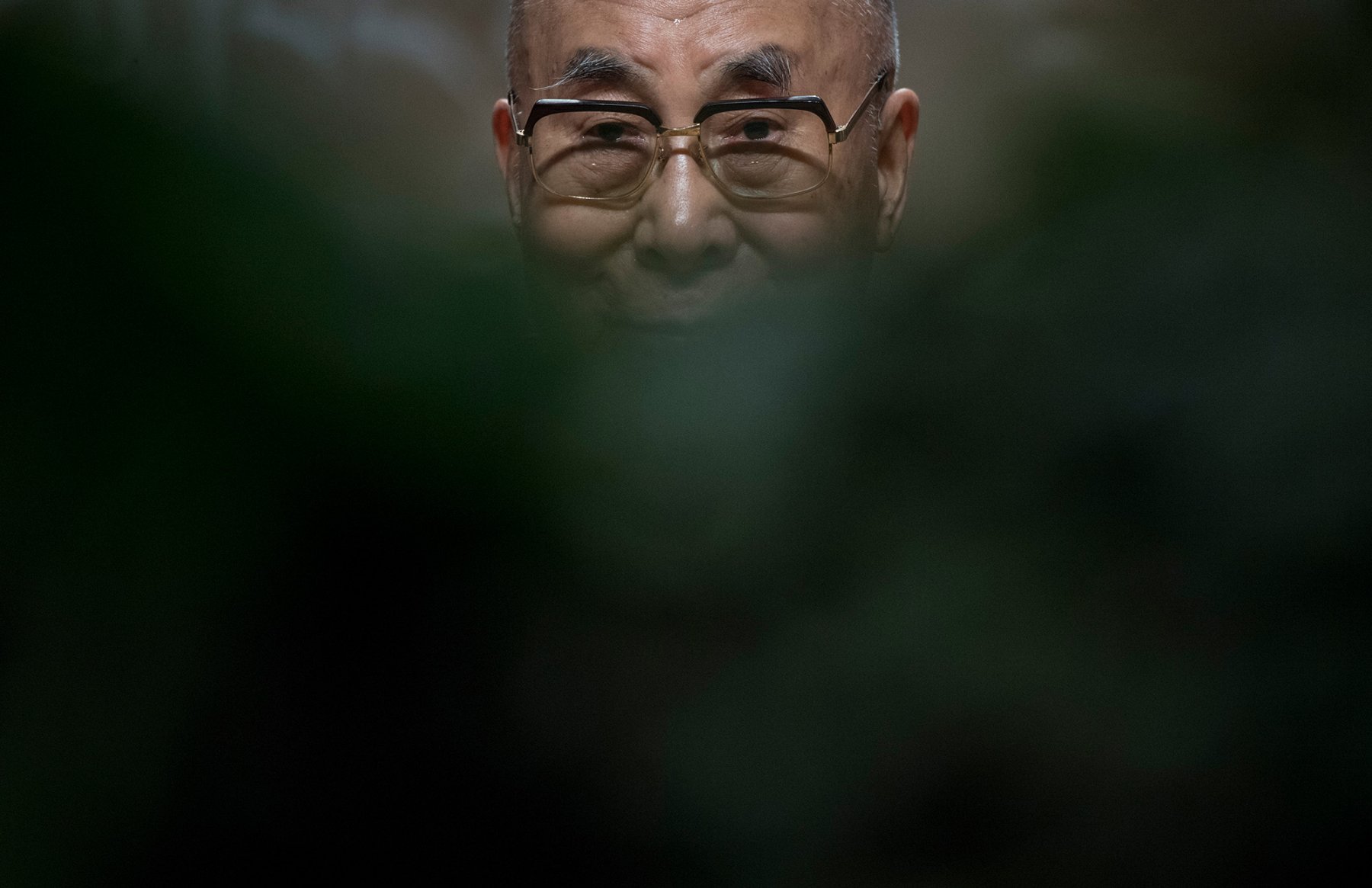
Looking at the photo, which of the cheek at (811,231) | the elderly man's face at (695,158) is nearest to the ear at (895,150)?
the elderly man's face at (695,158)

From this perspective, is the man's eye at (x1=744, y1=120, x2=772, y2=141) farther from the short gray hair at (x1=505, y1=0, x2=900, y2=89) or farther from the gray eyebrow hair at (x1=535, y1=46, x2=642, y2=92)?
the short gray hair at (x1=505, y1=0, x2=900, y2=89)

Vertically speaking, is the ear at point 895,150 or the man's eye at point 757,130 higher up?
the ear at point 895,150

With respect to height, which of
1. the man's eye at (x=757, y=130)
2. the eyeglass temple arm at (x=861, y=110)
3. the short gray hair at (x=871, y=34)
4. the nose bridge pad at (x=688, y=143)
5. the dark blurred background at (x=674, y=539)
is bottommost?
the dark blurred background at (x=674, y=539)

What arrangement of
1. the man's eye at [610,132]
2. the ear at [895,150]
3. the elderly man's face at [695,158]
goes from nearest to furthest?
the elderly man's face at [695,158]
the man's eye at [610,132]
the ear at [895,150]

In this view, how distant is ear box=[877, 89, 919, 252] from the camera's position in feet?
3.97

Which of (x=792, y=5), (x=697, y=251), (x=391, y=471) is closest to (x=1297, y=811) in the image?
(x=391, y=471)

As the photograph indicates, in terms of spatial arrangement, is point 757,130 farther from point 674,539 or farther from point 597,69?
point 674,539

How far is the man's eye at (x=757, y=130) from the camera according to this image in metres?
0.90

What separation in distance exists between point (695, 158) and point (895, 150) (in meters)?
0.43

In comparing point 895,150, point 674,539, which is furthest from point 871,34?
point 674,539

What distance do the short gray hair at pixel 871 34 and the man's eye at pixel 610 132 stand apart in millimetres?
280

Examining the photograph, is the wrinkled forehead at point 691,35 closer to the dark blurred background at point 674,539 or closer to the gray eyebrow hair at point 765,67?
the gray eyebrow hair at point 765,67

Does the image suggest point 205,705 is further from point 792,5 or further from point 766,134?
point 792,5

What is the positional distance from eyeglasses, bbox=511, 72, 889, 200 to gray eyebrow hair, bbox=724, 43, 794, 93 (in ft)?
0.32
